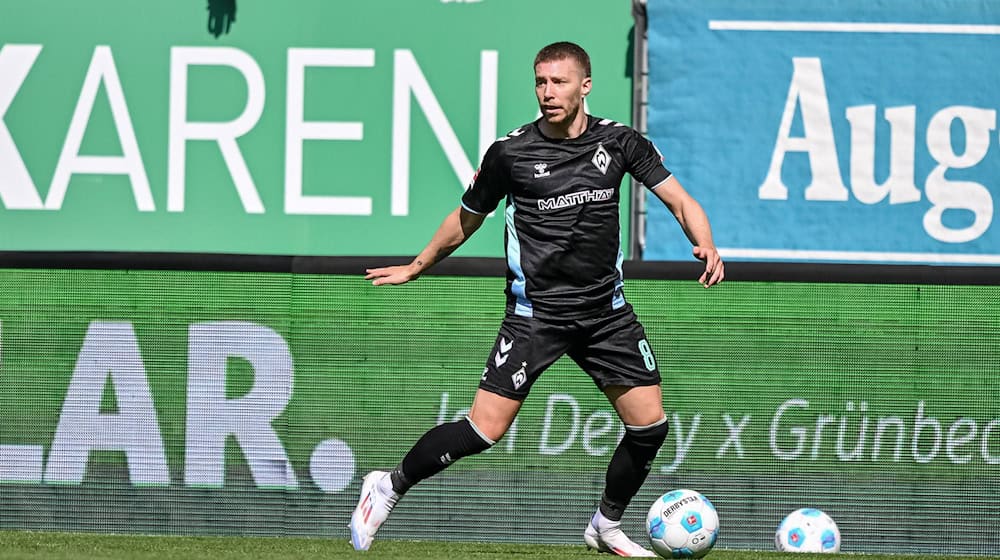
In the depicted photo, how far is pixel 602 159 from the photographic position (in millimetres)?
6043

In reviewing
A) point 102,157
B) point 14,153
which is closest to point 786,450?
point 102,157

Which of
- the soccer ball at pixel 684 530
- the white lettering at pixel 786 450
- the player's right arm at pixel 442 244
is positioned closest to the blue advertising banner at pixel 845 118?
the white lettering at pixel 786 450

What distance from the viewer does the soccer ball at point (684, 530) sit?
632 cm

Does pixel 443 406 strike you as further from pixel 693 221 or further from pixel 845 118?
pixel 845 118

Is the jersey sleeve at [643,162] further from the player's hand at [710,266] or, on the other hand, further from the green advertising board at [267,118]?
the green advertising board at [267,118]

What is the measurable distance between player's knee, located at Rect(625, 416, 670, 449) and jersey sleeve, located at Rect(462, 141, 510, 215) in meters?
1.05

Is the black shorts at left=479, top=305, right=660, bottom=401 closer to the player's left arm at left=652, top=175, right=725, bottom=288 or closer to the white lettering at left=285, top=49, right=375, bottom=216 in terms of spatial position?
the player's left arm at left=652, top=175, right=725, bottom=288

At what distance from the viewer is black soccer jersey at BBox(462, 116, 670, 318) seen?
602cm

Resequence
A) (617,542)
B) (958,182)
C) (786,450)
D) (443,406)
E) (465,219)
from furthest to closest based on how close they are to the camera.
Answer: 1. (958,182)
2. (443,406)
3. (786,450)
4. (617,542)
5. (465,219)

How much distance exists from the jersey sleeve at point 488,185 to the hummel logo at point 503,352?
0.55 m

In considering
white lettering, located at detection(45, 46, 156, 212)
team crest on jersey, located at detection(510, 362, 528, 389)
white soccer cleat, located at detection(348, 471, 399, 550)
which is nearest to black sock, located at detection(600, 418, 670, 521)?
team crest on jersey, located at detection(510, 362, 528, 389)

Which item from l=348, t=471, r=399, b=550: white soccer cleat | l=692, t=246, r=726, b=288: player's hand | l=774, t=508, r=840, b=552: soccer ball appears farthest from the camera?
l=774, t=508, r=840, b=552: soccer ball

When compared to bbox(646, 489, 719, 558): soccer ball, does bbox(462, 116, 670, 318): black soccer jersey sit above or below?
above

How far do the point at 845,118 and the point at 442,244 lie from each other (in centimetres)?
477
